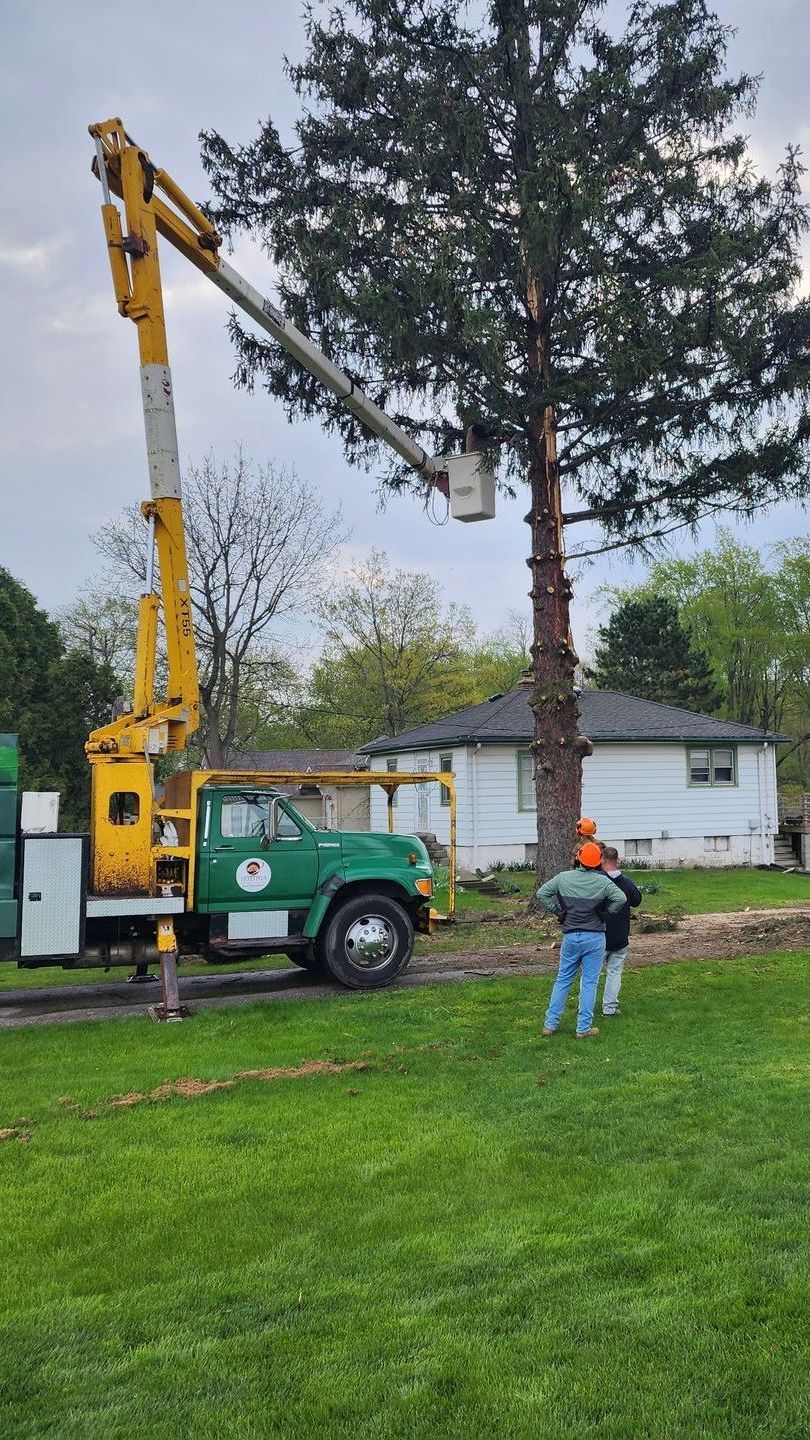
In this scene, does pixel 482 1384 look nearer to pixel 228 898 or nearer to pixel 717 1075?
pixel 717 1075

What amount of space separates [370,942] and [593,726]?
17820mm

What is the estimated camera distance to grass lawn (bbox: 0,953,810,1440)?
316 cm

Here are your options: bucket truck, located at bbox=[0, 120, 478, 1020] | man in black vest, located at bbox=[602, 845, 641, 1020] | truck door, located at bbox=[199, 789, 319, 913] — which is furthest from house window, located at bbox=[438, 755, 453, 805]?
man in black vest, located at bbox=[602, 845, 641, 1020]

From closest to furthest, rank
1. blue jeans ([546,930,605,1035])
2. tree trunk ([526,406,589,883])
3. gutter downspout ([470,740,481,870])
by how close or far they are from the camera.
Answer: blue jeans ([546,930,605,1035])
tree trunk ([526,406,589,883])
gutter downspout ([470,740,481,870])

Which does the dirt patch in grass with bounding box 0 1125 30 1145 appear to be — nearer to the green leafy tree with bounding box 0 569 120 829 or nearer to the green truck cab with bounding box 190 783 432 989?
the green truck cab with bounding box 190 783 432 989

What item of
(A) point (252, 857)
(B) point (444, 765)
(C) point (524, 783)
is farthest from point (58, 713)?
(C) point (524, 783)

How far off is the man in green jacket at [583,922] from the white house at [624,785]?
17200 mm

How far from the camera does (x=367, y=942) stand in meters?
11.2

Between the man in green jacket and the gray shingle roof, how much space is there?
1717cm

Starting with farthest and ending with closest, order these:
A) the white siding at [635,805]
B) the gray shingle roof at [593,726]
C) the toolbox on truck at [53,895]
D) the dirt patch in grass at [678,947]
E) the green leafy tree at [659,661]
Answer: the green leafy tree at [659,661] → the gray shingle roof at [593,726] → the white siding at [635,805] → the dirt patch in grass at [678,947] → the toolbox on truck at [53,895]

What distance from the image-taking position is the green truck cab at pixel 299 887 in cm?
1077

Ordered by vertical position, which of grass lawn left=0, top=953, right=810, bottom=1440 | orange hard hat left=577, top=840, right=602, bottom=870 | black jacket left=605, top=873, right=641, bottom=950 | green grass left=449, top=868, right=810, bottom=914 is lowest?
grass lawn left=0, top=953, right=810, bottom=1440

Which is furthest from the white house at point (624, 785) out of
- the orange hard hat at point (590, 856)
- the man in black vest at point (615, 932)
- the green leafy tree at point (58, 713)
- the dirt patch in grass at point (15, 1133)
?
the dirt patch in grass at point (15, 1133)

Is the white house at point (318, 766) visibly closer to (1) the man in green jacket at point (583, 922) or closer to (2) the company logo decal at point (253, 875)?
(2) the company logo decal at point (253, 875)
